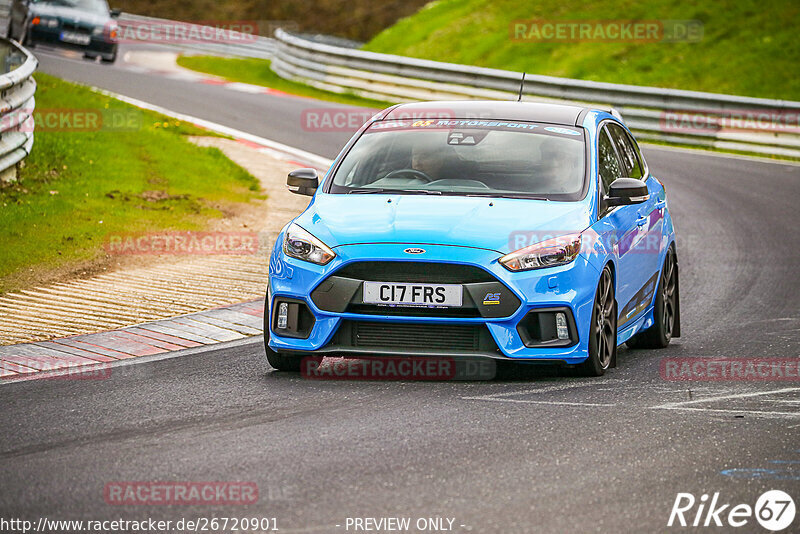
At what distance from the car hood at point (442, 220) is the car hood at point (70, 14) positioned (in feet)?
72.4

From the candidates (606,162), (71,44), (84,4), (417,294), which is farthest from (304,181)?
(84,4)

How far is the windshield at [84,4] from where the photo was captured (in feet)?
95.2

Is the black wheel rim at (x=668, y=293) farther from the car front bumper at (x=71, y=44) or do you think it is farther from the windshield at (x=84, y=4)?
the windshield at (x=84, y=4)

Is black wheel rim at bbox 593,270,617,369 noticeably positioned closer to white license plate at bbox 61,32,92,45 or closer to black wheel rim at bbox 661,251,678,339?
black wheel rim at bbox 661,251,678,339

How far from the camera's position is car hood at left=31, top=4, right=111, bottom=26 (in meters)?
28.7

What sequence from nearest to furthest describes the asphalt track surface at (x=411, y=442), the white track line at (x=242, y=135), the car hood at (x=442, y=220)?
the asphalt track surface at (x=411, y=442), the car hood at (x=442, y=220), the white track line at (x=242, y=135)

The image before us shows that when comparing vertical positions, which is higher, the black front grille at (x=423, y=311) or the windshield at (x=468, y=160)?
the windshield at (x=468, y=160)

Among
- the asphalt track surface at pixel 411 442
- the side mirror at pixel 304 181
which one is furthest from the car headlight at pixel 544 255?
the side mirror at pixel 304 181

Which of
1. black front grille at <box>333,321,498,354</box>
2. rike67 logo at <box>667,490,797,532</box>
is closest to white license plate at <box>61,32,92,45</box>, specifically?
black front grille at <box>333,321,498,354</box>

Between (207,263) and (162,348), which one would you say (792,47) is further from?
(162,348)

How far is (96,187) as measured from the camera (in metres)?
15.0

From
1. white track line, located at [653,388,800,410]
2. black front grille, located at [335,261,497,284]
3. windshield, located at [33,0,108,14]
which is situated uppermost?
windshield, located at [33,0,108,14]

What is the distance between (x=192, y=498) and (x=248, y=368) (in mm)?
3025


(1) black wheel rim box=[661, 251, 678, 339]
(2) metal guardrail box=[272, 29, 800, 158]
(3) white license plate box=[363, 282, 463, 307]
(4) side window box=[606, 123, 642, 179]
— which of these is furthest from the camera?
(2) metal guardrail box=[272, 29, 800, 158]
